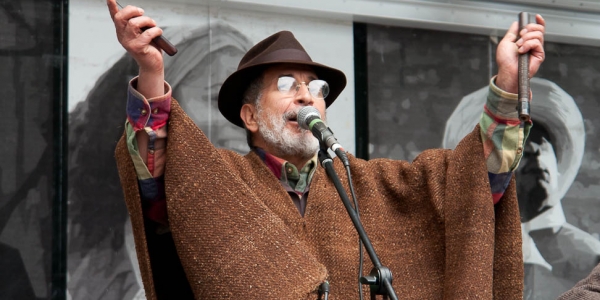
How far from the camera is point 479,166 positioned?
2.83m

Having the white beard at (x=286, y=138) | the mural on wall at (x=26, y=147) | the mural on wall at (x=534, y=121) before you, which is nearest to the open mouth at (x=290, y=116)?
the white beard at (x=286, y=138)

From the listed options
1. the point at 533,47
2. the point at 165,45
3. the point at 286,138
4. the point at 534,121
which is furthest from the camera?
the point at 534,121

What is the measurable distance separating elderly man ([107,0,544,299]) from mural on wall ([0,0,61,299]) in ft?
3.20

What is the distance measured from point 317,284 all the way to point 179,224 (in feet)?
1.40

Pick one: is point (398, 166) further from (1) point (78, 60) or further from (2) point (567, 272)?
(2) point (567, 272)

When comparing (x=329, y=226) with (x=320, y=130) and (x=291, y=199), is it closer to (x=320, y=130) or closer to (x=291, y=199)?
(x=291, y=199)

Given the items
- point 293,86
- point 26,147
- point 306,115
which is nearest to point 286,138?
point 293,86

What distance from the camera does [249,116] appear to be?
3236 millimetres

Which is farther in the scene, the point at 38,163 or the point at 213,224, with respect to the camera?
the point at 38,163

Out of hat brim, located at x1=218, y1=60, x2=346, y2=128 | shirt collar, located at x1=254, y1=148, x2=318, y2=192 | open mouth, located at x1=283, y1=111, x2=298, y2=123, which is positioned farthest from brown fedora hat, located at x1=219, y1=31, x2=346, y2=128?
shirt collar, located at x1=254, y1=148, x2=318, y2=192

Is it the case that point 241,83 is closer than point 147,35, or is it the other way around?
point 147,35

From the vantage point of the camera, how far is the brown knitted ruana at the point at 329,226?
8.45ft

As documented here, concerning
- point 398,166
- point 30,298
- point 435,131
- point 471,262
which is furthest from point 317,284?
point 435,131

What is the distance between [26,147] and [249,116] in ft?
3.55
